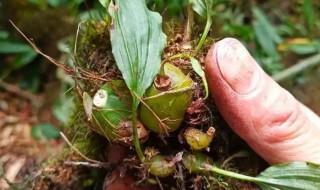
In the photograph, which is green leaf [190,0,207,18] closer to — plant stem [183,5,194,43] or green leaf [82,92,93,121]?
plant stem [183,5,194,43]

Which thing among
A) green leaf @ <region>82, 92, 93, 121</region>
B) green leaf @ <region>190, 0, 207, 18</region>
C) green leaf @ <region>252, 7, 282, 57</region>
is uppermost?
green leaf @ <region>190, 0, 207, 18</region>

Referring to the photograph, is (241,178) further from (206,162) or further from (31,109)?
(31,109)

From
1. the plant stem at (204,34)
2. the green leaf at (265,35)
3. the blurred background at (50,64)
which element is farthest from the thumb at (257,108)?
the green leaf at (265,35)

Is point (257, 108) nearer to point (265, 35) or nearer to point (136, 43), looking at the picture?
point (136, 43)

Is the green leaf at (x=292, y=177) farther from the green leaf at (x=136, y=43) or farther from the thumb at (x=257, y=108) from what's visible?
the green leaf at (x=136, y=43)

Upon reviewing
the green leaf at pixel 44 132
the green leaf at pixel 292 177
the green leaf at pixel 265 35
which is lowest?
the green leaf at pixel 265 35

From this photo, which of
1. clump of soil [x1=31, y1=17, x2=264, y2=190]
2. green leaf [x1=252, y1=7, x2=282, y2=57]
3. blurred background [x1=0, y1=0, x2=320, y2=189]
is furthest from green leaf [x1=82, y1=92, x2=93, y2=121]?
green leaf [x1=252, y1=7, x2=282, y2=57]
